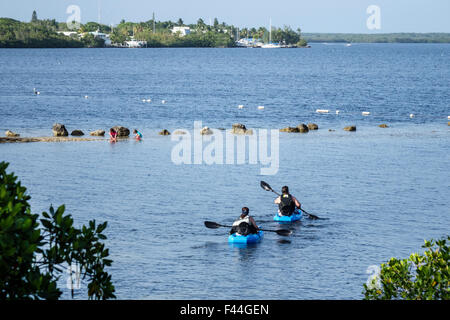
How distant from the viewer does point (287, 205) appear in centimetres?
3681

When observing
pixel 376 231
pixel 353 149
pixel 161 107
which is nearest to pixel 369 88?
pixel 161 107

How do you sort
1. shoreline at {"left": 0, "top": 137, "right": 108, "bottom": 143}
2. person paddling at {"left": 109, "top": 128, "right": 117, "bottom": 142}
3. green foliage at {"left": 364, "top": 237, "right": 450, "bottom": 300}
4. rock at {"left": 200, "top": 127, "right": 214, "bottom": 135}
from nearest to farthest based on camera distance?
green foliage at {"left": 364, "top": 237, "right": 450, "bottom": 300}
shoreline at {"left": 0, "top": 137, "right": 108, "bottom": 143}
person paddling at {"left": 109, "top": 128, "right": 117, "bottom": 142}
rock at {"left": 200, "top": 127, "right": 214, "bottom": 135}

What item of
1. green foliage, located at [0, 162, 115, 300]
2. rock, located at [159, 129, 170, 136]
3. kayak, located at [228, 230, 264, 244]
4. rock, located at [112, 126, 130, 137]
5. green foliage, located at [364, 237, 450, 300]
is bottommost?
kayak, located at [228, 230, 264, 244]

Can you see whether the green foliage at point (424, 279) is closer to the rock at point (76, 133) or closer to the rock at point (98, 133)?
the rock at point (98, 133)

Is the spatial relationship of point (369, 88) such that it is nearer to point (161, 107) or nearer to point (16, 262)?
point (161, 107)

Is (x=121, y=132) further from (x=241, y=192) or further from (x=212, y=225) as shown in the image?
(x=212, y=225)

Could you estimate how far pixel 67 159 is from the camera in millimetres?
56938

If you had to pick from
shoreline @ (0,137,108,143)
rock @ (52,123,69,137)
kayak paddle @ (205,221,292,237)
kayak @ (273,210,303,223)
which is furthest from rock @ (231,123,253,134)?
kayak paddle @ (205,221,292,237)

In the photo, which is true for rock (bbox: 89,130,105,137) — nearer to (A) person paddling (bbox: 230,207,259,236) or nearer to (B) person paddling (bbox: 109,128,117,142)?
(B) person paddling (bbox: 109,128,117,142)

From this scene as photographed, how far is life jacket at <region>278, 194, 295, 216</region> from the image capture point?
120ft

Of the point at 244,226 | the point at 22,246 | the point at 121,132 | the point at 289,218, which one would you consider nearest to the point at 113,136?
the point at 121,132

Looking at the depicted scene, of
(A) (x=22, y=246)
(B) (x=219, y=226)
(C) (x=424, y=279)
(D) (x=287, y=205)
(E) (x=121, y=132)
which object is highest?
(A) (x=22, y=246)

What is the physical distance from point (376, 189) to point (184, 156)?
59.9ft
